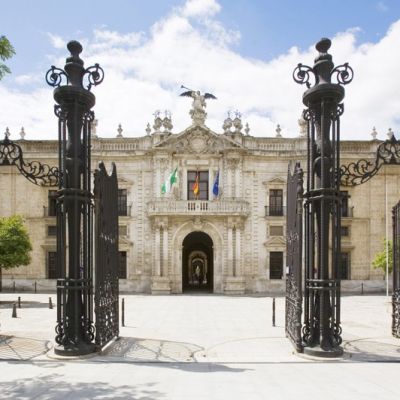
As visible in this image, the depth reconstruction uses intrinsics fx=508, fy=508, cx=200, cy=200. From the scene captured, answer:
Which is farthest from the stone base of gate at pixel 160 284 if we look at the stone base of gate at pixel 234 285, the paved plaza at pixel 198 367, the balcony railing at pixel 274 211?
the paved plaza at pixel 198 367

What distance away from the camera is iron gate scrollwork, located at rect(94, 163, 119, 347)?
10586 millimetres

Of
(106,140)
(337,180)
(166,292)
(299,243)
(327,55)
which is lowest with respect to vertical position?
(166,292)

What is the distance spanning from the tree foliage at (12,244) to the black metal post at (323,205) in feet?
57.9

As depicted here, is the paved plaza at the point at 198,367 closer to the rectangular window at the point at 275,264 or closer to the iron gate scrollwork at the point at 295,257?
the iron gate scrollwork at the point at 295,257

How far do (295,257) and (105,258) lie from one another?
166 inches

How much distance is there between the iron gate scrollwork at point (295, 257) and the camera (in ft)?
34.7

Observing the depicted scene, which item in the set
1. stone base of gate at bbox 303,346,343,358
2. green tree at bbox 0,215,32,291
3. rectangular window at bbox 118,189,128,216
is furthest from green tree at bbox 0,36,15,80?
rectangular window at bbox 118,189,128,216

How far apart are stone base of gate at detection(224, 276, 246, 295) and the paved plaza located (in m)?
16.7

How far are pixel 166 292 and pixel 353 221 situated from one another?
1332cm

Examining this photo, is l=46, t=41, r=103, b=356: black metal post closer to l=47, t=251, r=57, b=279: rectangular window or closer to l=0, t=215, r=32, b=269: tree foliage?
l=0, t=215, r=32, b=269: tree foliage

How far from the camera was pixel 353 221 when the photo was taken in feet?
112

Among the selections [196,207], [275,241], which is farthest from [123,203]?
[275,241]

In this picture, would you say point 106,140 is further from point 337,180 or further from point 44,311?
point 337,180

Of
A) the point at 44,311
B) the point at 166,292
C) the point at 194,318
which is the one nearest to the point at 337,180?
the point at 194,318
